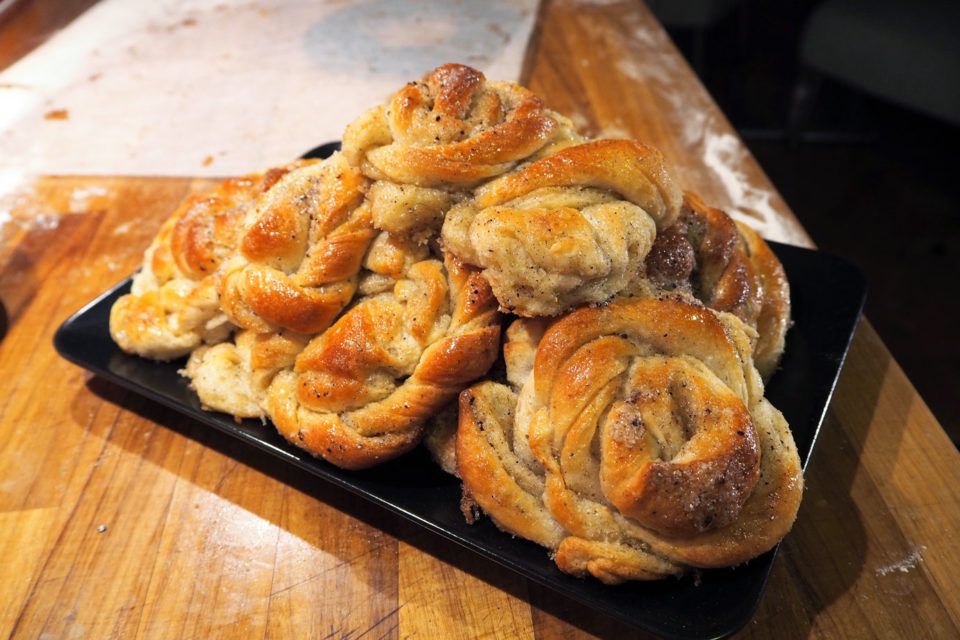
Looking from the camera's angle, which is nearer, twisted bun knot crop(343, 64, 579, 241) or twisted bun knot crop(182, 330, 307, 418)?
twisted bun knot crop(343, 64, 579, 241)

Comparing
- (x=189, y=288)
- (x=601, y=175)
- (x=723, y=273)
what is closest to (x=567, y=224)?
(x=601, y=175)

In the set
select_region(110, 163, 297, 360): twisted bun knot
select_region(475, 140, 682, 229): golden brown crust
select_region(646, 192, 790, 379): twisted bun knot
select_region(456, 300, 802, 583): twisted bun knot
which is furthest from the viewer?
select_region(110, 163, 297, 360): twisted bun knot

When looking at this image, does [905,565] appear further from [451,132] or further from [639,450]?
[451,132]

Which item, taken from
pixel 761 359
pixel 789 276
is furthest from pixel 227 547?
pixel 789 276

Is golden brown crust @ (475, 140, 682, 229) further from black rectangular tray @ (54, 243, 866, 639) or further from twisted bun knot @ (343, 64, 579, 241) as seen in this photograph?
black rectangular tray @ (54, 243, 866, 639)

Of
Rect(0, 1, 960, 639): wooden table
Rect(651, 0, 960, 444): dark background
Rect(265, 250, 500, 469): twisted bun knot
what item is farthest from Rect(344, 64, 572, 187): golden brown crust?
Rect(651, 0, 960, 444): dark background

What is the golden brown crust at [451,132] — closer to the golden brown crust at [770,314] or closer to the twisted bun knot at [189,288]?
the twisted bun knot at [189,288]

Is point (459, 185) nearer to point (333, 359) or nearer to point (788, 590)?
point (333, 359)
